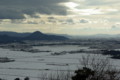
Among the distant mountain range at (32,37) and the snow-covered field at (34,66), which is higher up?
the distant mountain range at (32,37)

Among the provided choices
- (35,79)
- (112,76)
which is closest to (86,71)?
(112,76)

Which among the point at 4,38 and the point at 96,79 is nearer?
the point at 96,79

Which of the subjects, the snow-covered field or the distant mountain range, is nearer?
the snow-covered field

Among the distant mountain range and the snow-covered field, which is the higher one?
the distant mountain range

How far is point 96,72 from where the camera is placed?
16.0ft

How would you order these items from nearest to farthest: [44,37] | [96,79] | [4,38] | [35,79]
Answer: [96,79] → [35,79] → [4,38] → [44,37]

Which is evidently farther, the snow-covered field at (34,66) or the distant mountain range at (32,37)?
the distant mountain range at (32,37)

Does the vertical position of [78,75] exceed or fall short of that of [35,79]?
it exceeds it

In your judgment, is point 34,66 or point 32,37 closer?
point 34,66

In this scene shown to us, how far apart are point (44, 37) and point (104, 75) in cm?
9234

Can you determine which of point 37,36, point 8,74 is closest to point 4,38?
point 37,36

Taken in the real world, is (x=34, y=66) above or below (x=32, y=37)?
below

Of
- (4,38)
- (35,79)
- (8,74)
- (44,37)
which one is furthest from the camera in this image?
(44,37)

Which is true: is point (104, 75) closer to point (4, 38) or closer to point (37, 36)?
point (4, 38)
